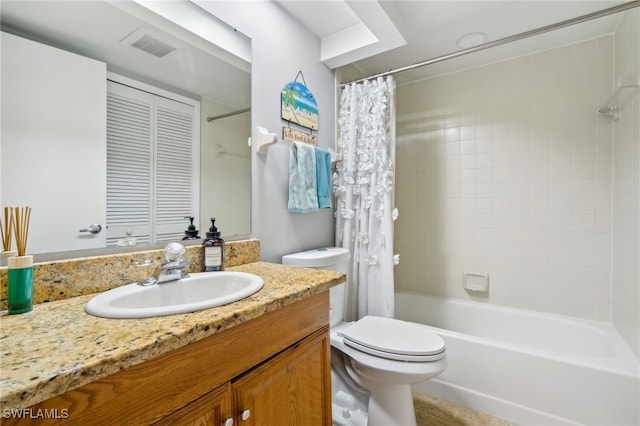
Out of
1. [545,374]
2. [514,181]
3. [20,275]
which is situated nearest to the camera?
[20,275]

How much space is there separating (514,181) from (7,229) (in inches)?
103

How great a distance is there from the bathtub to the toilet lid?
38 cm

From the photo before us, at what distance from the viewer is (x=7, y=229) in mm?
694

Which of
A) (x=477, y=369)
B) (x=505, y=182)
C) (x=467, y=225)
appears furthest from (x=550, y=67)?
(x=477, y=369)

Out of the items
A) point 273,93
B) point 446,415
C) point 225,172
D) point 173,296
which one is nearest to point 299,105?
point 273,93

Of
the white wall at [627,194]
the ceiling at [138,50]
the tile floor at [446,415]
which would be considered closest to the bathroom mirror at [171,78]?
the ceiling at [138,50]

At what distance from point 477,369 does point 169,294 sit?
1.58 meters

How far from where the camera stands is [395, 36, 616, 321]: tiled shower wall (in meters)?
1.84

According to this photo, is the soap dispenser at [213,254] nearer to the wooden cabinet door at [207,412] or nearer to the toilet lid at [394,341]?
the wooden cabinet door at [207,412]

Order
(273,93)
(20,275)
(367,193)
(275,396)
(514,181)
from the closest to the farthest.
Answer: (20,275), (275,396), (273,93), (367,193), (514,181)

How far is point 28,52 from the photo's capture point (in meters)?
0.76

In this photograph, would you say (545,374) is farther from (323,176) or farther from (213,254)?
(213,254)

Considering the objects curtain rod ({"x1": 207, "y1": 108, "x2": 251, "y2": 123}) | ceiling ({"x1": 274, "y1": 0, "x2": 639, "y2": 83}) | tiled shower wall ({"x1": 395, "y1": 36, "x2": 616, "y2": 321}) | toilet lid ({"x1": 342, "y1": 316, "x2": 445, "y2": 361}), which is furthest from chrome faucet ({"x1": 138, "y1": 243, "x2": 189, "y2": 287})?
tiled shower wall ({"x1": 395, "y1": 36, "x2": 616, "y2": 321})

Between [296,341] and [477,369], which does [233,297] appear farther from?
[477,369]
